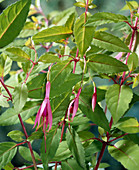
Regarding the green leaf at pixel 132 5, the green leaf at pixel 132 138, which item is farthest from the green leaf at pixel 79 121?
the green leaf at pixel 132 5

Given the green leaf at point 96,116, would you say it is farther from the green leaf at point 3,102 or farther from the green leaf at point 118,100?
the green leaf at point 3,102

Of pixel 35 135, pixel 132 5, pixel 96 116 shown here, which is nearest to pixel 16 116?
pixel 35 135

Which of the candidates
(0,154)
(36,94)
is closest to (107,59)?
(36,94)

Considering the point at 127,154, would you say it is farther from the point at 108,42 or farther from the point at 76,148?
the point at 108,42

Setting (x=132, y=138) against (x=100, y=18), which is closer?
(x=100, y=18)

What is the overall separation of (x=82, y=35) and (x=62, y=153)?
227 millimetres

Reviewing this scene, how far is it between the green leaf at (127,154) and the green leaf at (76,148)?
77 millimetres

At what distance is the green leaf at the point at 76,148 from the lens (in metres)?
0.35

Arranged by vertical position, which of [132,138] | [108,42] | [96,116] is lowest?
[132,138]

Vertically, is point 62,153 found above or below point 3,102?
below

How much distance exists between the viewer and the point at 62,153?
0.40m

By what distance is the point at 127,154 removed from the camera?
0.39 m

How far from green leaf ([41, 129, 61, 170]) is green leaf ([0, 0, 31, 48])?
0.18 m

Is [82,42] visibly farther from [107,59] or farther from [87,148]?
[87,148]
